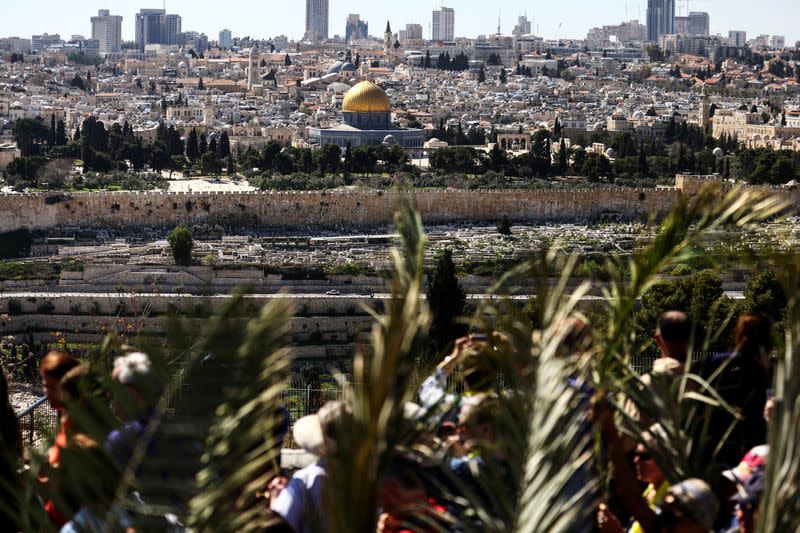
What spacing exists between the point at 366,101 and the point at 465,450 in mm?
45958

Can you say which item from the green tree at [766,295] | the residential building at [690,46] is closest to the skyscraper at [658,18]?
the residential building at [690,46]

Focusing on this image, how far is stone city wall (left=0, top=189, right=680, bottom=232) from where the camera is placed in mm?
32500

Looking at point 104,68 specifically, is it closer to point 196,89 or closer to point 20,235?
point 196,89

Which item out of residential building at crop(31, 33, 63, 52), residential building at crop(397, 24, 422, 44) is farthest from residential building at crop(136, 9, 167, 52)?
residential building at crop(397, 24, 422, 44)

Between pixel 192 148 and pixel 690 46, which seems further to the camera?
pixel 690 46

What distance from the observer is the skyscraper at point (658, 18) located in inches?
6166

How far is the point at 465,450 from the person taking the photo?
285 centimetres

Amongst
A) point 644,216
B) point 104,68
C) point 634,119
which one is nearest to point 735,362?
point 644,216

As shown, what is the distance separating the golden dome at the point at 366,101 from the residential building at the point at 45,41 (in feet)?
314

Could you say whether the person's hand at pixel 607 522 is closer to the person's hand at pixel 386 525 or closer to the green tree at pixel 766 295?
the person's hand at pixel 386 525

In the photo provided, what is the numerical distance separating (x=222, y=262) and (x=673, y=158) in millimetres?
19682

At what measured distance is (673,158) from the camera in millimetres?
42094

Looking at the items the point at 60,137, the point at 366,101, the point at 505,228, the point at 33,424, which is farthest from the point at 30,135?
the point at 33,424

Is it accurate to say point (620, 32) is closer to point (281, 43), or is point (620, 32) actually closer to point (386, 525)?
point (281, 43)
